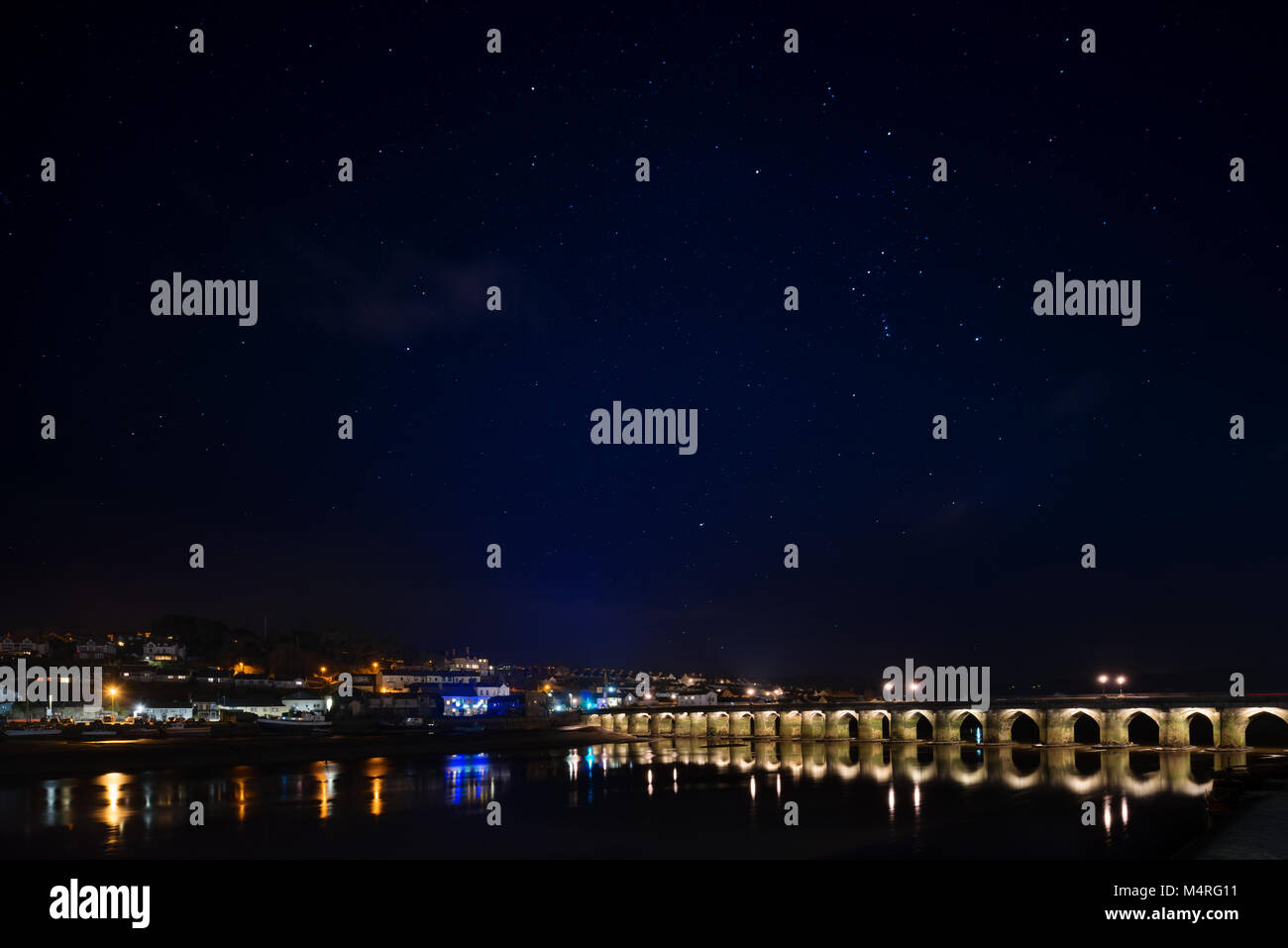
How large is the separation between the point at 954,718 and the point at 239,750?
6937 centimetres

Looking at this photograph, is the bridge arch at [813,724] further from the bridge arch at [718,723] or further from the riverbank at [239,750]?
the riverbank at [239,750]

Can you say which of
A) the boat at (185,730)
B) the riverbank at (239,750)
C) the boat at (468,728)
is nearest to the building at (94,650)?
the boat at (185,730)

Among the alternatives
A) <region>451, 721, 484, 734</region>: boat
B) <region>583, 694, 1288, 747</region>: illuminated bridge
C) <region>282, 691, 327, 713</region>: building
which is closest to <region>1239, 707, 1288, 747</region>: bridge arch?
<region>583, 694, 1288, 747</region>: illuminated bridge

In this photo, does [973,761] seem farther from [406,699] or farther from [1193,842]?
[406,699]

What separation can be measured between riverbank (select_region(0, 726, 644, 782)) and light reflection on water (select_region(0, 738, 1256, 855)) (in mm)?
4363

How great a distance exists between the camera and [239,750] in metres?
87.0

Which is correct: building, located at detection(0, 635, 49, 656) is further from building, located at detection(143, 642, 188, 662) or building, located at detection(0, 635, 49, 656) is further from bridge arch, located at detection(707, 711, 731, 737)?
bridge arch, located at detection(707, 711, 731, 737)

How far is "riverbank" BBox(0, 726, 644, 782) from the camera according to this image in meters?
72.5

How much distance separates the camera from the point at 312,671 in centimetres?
19325

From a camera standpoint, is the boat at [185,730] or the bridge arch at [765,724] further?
the bridge arch at [765,724]

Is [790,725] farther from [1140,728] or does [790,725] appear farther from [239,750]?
[1140,728]

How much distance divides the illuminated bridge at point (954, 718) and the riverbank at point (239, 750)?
1575 cm

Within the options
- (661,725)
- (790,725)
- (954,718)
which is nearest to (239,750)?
(661,725)

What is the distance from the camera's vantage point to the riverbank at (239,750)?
7250 cm
